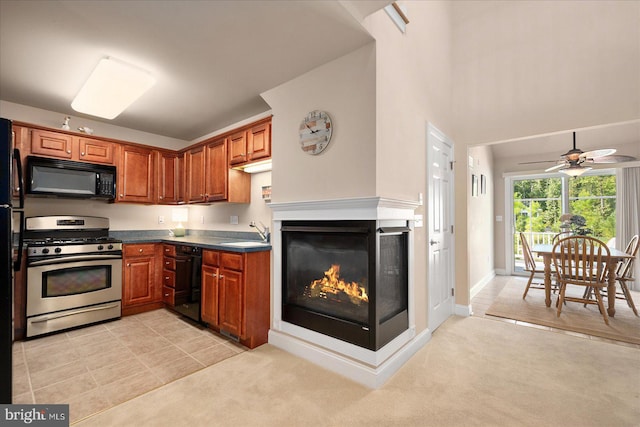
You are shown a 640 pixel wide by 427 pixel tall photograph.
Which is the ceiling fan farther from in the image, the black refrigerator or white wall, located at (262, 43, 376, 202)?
the black refrigerator

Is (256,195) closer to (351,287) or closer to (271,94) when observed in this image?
(271,94)

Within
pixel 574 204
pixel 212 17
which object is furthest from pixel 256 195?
pixel 574 204

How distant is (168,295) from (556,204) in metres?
7.32

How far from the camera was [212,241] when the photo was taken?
356cm

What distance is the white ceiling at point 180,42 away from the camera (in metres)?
1.83

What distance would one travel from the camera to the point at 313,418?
1.71 meters

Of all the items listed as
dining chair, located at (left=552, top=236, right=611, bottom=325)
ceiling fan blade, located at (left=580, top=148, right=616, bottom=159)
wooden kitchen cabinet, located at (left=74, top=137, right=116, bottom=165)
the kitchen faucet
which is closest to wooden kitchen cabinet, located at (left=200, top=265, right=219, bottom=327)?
the kitchen faucet

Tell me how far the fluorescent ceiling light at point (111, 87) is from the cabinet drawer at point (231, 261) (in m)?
1.74

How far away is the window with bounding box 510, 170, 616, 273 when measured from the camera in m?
5.35

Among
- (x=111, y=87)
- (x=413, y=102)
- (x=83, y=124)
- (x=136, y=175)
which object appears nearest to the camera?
(x=111, y=87)

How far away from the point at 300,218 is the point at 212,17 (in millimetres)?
1578

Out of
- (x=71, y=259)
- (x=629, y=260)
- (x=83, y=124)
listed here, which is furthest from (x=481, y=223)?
(x=83, y=124)

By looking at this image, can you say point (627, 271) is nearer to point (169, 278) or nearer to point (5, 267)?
point (169, 278)

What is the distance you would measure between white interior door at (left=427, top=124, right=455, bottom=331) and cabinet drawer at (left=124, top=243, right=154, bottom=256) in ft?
11.4
